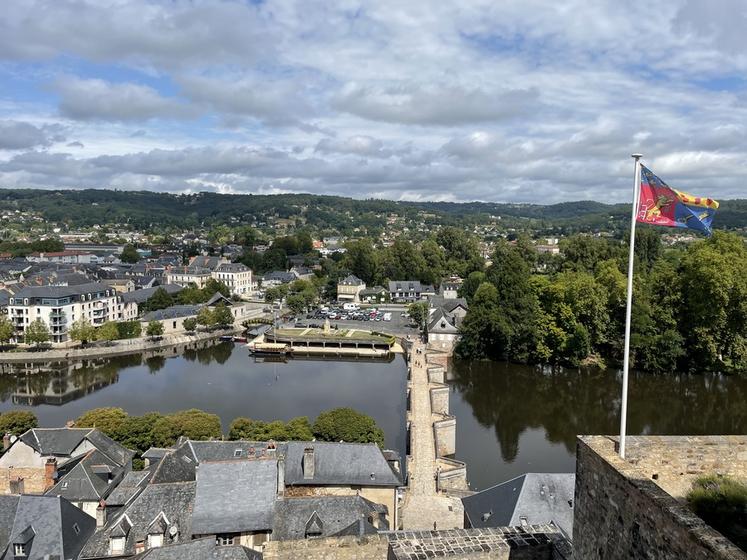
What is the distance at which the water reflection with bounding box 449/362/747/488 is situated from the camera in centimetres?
2780

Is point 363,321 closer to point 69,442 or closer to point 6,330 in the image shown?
point 6,330

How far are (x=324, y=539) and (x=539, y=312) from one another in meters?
40.0

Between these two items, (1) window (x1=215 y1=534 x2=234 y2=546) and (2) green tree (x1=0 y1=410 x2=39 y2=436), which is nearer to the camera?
(1) window (x1=215 y1=534 x2=234 y2=546)

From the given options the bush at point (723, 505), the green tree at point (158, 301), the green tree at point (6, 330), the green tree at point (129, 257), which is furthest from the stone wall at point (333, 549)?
the green tree at point (129, 257)

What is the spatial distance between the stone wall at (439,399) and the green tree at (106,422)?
1523cm

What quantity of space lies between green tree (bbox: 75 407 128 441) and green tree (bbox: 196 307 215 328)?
35034mm

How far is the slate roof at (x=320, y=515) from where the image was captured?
48.1ft

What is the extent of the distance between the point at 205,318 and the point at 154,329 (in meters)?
5.99

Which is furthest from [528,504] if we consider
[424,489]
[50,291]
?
[50,291]

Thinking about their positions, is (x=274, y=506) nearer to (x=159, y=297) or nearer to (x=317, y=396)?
(x=317, y=396)

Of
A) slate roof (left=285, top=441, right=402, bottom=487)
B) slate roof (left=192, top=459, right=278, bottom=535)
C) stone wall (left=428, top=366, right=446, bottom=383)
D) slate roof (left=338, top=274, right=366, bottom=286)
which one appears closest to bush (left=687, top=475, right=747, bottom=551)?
slate roof (left=192, top=459, right=278, bottom=535)

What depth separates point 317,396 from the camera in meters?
38.6

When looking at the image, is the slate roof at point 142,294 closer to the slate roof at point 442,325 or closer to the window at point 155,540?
the slate roof at point 442,325

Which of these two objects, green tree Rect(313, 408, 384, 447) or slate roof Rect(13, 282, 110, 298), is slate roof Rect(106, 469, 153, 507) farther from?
slate roof Rect(13, 282, 110, 298)
